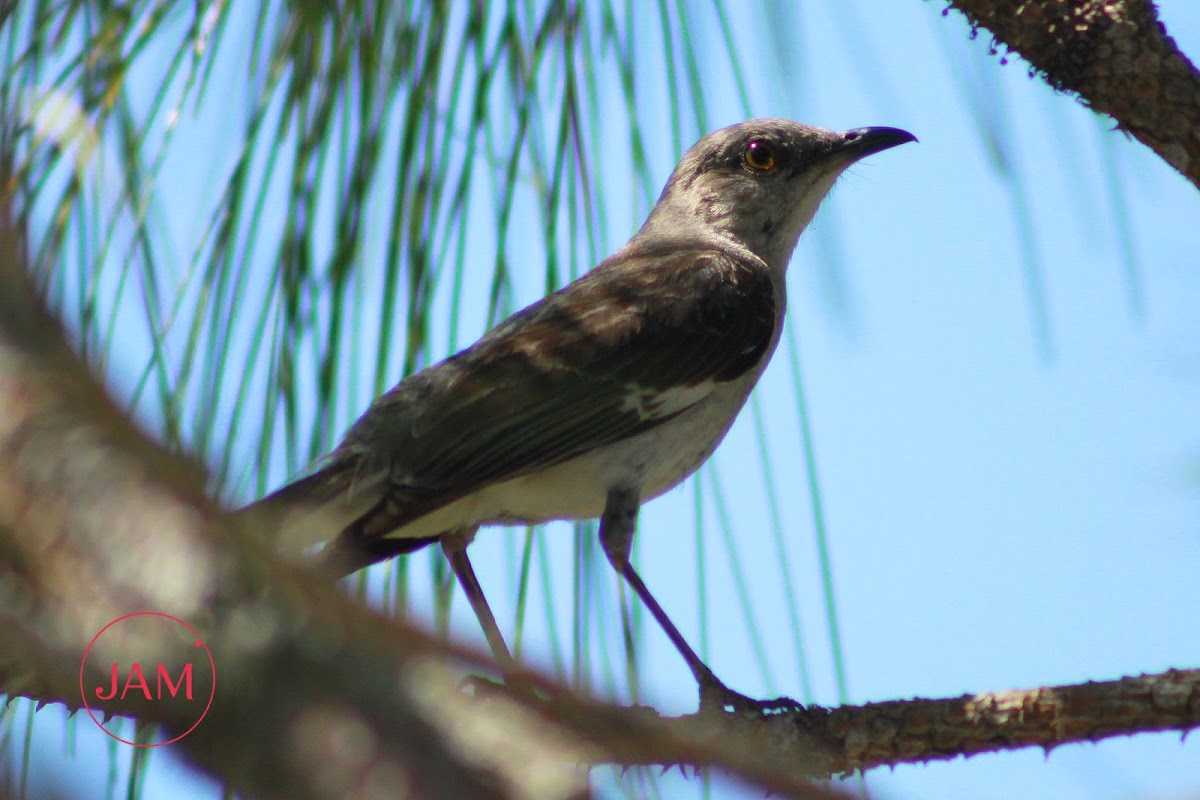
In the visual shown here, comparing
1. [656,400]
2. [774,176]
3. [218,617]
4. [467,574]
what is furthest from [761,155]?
[218,617]

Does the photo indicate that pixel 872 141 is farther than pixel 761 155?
No

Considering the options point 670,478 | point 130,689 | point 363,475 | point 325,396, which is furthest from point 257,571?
point 670,478

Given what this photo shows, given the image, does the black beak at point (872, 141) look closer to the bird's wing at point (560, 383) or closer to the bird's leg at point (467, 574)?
the bird's wing at point (560, 383)

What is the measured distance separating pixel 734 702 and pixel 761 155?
2264 mm

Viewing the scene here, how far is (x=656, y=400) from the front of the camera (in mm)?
3865

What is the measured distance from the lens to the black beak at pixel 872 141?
4.75 m

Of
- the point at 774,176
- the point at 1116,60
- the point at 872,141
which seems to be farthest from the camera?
the point at 774,176

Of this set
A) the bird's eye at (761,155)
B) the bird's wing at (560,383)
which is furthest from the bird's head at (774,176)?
the bird's wing at (560,383)

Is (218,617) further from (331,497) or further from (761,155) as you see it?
(761,155)

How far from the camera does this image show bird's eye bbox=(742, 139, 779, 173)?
489 centimetres

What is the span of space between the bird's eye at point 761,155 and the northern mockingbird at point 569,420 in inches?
19.0

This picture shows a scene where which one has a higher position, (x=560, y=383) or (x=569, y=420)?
(x=560, y=383)

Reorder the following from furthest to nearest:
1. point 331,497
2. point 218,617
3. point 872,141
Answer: point 872,141 → point 331,497 → point 218,617

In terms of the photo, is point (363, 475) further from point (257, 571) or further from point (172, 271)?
point (257, 571)
